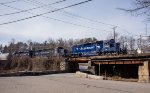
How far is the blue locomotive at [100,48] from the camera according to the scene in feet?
168

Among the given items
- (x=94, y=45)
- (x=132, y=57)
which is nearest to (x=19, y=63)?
(x=94, y=45)

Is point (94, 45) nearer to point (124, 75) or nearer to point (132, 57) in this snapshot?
point (124, 75)

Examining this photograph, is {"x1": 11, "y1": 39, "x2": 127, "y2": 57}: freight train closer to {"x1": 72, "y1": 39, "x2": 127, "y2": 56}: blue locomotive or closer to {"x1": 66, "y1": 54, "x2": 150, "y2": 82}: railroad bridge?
{"x1": 72, "y1": 39, "x2": 127, "y2": 56}: blue locomotive

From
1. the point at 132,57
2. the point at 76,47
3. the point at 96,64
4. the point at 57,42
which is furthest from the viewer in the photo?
the point at 57,42

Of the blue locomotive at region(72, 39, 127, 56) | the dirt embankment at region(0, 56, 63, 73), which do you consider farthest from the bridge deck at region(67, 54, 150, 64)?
the dirt embankment at region(0, 56, 63, 73)

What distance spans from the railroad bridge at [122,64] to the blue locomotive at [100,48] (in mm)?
2607

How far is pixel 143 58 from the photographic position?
129 feet

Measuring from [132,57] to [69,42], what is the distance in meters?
142

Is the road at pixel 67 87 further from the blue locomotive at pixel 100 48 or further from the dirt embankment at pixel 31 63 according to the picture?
the dirt embankment at pixel 31 63

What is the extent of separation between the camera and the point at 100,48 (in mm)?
53438

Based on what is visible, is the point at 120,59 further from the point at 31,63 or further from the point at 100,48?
the point at 31,63

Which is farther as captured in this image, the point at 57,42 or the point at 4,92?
the point at 57,42

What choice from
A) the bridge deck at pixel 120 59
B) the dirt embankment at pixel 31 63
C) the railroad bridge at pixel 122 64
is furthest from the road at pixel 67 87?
the dirt embankment at pixel 31 63

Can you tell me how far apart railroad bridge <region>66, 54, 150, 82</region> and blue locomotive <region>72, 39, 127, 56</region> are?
2.61m
